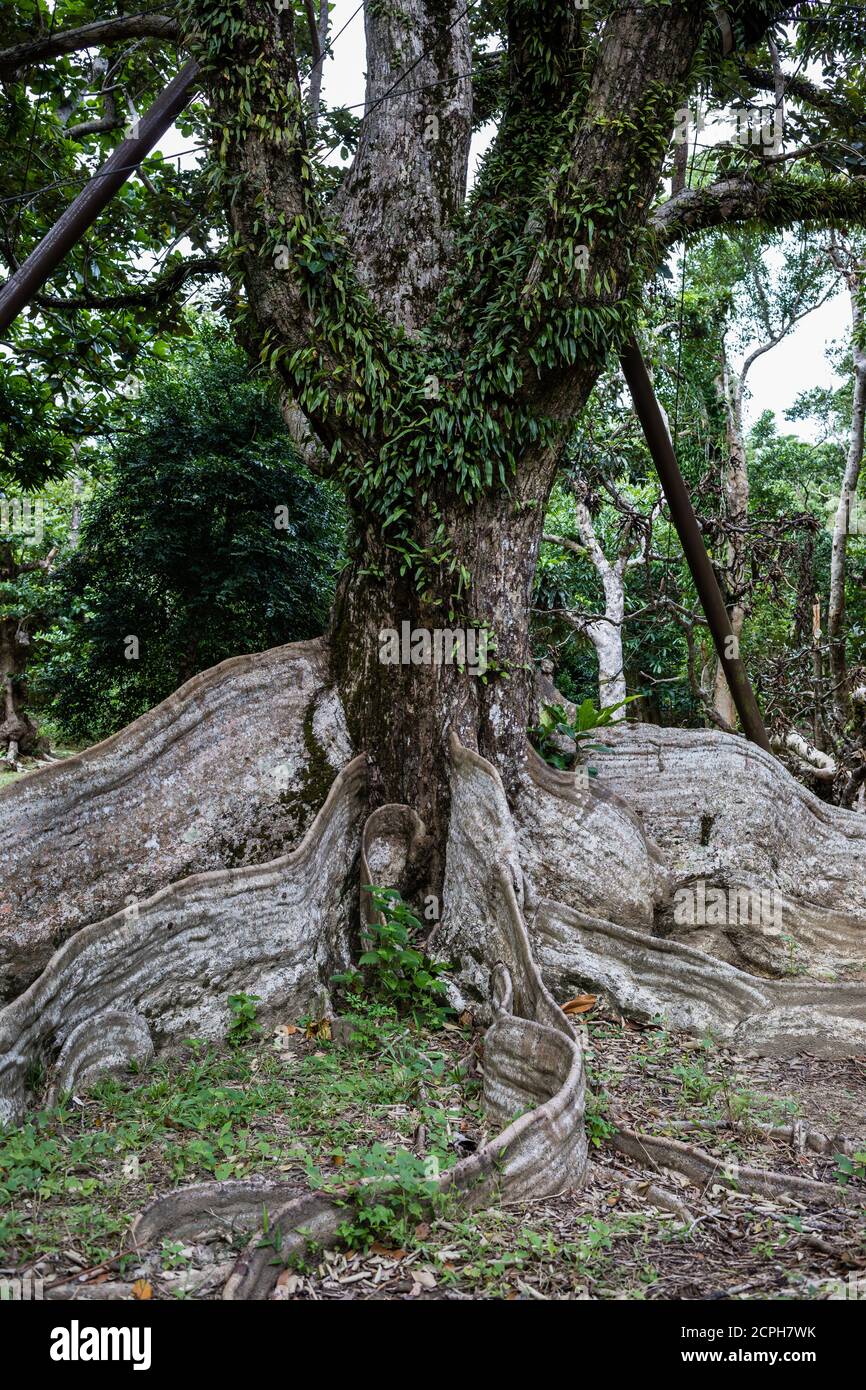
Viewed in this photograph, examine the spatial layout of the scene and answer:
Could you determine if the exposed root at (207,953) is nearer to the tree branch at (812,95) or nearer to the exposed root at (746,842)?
the exposed root at (746,842)

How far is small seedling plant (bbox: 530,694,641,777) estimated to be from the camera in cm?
653

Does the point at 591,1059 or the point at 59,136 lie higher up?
the point at 59,136

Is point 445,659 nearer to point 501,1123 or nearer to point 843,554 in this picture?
point 501,1123

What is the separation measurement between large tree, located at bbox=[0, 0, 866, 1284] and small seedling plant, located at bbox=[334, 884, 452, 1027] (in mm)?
213

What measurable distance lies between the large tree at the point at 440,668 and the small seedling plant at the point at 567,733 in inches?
7.4

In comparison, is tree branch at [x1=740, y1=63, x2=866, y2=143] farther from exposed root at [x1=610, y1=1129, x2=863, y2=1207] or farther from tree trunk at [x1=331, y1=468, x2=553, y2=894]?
exposed root at [x1=610, y1=1129, x2=863, y2=1207]

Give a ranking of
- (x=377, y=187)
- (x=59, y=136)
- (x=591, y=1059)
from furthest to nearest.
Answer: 1. (x=59, y=136)
2. (x=377, y=187)
3. (x=591, y=1059)

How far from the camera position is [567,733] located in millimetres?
6680

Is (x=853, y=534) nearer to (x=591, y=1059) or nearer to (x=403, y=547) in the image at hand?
(x=403, y=547)

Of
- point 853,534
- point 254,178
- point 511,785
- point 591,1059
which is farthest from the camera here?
point 853,534
